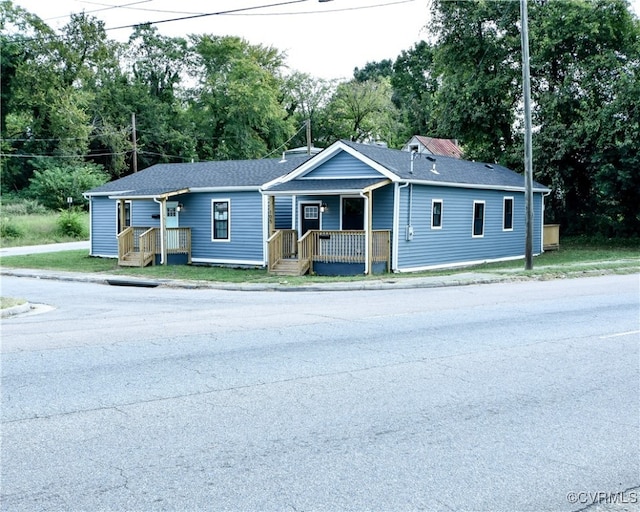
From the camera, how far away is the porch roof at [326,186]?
23964mm

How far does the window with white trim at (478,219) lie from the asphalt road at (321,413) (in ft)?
53.6

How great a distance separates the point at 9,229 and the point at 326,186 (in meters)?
26.4

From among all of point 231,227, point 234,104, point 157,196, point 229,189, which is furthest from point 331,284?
point 234,104

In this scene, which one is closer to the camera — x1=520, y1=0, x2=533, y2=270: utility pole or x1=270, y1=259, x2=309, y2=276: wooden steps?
x1=520, y1=0, x2=533, y2=270: utility pole

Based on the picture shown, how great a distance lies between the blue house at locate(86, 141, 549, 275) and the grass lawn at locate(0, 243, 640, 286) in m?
1.03

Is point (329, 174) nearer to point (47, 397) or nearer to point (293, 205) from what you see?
point (293, 205)

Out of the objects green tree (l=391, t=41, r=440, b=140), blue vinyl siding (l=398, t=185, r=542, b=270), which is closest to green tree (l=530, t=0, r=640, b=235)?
blue vinyl siding (l=398, t=185, r=542, b=270)

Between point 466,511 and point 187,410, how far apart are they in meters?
3.18

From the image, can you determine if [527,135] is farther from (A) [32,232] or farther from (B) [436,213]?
(A) [32,232]

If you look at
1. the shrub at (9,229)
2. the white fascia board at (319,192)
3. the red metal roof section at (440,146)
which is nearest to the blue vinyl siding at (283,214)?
the white fascia board at (319,192)

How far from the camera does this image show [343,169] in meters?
26.4

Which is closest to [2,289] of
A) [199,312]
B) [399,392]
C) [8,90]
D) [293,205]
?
[199,312]

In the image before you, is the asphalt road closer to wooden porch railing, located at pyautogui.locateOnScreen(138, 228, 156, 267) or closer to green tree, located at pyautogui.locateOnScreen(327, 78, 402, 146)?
wooden porch railing, located at pyautogui.locateOnScreen(138, 228, 156, 267)

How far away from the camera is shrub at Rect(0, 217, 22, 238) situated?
141 feet
